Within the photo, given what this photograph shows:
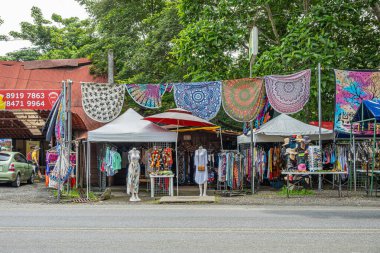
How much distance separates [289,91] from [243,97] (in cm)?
159

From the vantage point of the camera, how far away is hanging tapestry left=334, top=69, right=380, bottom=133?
59.0 ft

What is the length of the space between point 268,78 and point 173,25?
9.73m

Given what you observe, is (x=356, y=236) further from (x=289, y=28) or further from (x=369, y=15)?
(x=369, y=15)

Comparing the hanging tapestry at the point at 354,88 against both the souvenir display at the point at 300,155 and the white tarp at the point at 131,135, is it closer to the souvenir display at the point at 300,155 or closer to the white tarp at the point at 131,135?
the souvenir display at the point at 300,155

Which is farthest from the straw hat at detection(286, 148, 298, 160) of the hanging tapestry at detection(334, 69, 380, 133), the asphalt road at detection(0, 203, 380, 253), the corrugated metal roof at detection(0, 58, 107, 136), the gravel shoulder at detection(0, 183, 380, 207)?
the corrugated metal roof at detection(0, 58, 107, 136)

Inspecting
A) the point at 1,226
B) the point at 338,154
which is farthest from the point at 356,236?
the point at 338,154

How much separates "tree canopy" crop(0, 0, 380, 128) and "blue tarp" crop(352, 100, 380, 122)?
1941 millimetres

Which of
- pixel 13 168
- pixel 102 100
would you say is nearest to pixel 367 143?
pixel 102 100

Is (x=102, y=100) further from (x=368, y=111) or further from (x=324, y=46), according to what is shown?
(x=368, y=111)

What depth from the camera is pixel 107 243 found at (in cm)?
787

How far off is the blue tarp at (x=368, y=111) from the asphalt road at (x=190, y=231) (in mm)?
4422

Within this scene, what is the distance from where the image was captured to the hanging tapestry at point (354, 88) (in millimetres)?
17969

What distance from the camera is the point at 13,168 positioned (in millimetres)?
21844

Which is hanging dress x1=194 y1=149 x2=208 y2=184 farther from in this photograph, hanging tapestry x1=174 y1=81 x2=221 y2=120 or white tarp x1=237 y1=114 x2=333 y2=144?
white tarp x1=237 y1=114 x2=333 y2=144
